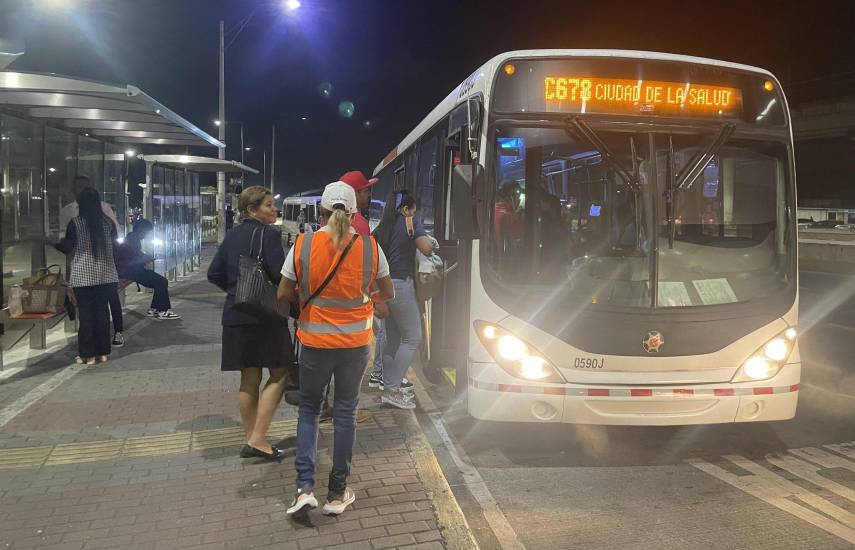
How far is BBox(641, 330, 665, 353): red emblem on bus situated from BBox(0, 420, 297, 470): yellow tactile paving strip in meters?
2.72

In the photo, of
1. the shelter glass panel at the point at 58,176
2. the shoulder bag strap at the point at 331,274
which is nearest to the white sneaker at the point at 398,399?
the shoulder bag strap at the point at 331,274

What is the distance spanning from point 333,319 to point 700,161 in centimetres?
282

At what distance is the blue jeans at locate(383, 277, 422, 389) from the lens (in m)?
5.70

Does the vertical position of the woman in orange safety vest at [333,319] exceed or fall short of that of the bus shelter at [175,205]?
it falls short

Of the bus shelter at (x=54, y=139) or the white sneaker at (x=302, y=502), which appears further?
the bus shelter at (x=54, y=139)

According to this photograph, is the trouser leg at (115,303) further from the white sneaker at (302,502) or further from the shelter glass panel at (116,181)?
the white sneaker at (302,502)

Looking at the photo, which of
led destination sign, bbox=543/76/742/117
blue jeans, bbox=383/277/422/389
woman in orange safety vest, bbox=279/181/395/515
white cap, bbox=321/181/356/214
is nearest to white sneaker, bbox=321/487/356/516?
woman in orange safety vest, bbox=279/181/395/515

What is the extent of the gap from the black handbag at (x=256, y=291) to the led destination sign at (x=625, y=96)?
2.32 m

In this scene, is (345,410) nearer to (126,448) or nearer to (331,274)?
(331,274)

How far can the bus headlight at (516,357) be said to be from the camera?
456cm

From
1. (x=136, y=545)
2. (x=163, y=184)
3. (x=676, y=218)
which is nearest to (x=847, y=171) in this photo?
(x=163, y=184)

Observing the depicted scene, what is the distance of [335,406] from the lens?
388 cm

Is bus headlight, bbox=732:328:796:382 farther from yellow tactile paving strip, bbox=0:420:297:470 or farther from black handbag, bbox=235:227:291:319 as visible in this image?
yellow tactile paving strip, bbox=0:420:297:470

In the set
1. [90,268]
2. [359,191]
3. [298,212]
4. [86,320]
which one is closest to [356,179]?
[359,191]
